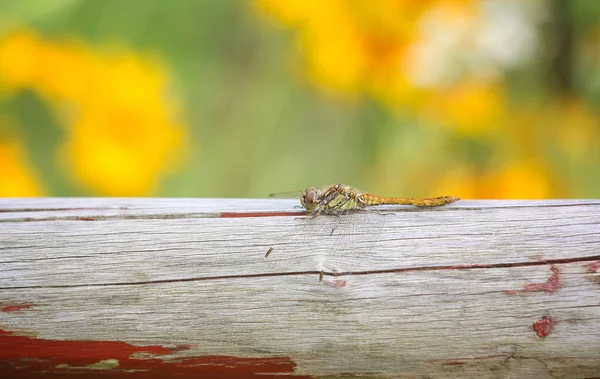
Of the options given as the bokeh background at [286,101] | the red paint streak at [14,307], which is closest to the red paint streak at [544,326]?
the red paint streak at [14,307]

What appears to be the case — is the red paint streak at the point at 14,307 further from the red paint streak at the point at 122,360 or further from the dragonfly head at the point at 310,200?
the dragonfly head at the point at 310,200

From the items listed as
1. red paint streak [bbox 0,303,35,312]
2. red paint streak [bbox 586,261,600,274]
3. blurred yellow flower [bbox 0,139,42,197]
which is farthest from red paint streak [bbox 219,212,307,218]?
blurred yellow flower [bbox 0,139,42,197]

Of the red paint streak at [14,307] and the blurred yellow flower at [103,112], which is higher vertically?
the blurred yellow flower at [103,112]

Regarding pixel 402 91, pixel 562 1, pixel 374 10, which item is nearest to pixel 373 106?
pixel 402 91

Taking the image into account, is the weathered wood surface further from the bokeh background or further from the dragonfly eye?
the bokeh background

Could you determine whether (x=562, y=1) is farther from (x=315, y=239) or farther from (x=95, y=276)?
(x=95, y=276)
